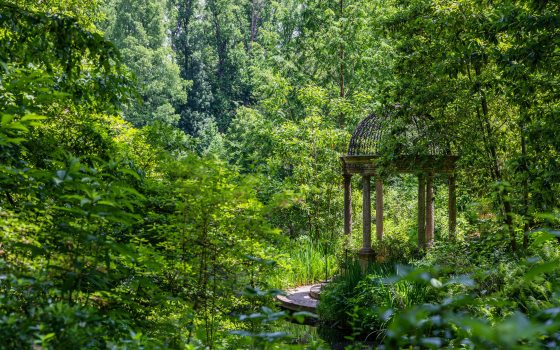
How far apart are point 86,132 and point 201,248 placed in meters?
2.50

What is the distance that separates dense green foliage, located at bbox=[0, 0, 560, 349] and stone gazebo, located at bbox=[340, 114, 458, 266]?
20cm

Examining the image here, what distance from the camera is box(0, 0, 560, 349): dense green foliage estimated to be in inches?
85.4

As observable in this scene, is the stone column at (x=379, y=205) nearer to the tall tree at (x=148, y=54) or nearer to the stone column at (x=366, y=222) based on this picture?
the stone column at (x=366, y=222)

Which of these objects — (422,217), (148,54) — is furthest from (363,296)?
(148,54)

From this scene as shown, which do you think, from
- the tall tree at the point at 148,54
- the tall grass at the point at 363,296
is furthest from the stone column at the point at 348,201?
the tall tree at the point at 148,54

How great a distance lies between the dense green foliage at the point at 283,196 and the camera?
217 cm

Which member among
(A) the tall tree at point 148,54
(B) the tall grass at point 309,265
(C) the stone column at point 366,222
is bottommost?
(B) the tall grass at point 309,265

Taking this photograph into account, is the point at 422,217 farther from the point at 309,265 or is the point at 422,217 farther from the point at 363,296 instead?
the point at 363,296

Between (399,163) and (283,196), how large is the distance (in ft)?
19.7

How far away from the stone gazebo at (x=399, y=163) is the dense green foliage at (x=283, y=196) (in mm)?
199

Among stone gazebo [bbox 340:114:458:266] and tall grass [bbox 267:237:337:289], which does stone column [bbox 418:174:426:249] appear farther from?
tall grass [bbox 267:237:337:289]

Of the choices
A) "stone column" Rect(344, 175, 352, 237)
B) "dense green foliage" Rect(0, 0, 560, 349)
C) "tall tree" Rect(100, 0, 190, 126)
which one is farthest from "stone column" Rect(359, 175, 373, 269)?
"tall tree" Rect(100, 0, 190, 126)

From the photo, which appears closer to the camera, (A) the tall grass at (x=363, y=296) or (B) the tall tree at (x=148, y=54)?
(A) the tall grass at (x=363, y=296)

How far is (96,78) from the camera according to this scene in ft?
15.9
